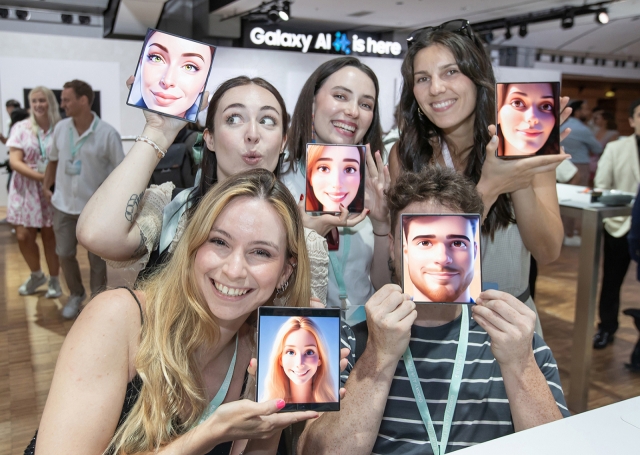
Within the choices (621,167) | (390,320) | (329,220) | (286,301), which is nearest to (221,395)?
(286,301)

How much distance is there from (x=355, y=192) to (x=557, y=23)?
8.72m

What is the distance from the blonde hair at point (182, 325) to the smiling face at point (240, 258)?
26mm

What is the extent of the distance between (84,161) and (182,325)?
141 inches

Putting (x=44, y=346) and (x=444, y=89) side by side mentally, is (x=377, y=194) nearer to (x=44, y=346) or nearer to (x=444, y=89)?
(x=444, y=89)

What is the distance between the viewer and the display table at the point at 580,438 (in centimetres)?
104

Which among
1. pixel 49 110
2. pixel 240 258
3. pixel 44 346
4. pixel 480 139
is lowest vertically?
pixel 44 346

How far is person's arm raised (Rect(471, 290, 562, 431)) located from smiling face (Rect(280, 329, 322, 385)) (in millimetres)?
447

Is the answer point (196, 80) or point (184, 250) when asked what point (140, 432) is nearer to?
point (184, 250)

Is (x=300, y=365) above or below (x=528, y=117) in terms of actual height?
below

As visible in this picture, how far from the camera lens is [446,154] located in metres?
2.19

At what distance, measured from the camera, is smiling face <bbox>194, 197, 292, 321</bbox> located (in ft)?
4.32

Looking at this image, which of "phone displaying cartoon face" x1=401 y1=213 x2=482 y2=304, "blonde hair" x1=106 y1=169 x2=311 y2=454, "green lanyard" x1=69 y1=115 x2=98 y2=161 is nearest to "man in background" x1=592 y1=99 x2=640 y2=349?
"phone displaying cartoon face" x1=401 y1=213 x2=482 y2=304

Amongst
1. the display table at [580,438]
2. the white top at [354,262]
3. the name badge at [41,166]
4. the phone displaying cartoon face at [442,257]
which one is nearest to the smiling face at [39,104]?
the name badge at [41,166]

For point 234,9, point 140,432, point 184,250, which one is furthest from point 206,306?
point 234,9
